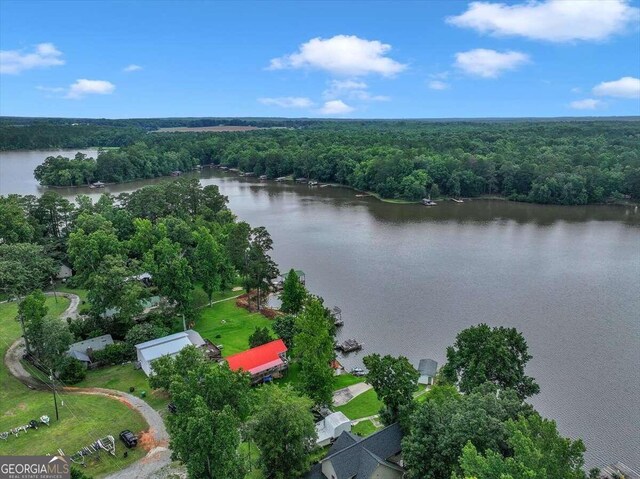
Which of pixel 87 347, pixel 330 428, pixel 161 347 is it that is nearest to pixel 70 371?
pixel 87 347

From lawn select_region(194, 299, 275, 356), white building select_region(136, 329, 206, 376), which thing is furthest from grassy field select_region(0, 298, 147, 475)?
lawn select_region(194, 299, 275, 356)

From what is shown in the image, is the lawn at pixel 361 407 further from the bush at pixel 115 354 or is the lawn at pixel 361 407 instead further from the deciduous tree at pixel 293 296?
the bush at pixel 115 354

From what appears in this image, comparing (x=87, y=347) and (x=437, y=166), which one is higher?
(x=437, y=166)

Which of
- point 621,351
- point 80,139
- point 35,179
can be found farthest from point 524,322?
point 80,139

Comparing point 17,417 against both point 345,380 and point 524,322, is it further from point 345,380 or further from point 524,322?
point 524,322

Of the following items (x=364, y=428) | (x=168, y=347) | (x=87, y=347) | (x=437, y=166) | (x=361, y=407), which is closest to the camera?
(x=364, y=428)

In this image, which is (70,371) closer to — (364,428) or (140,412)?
(140,412)
